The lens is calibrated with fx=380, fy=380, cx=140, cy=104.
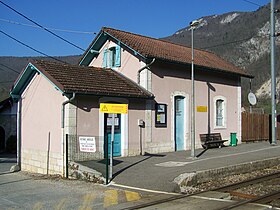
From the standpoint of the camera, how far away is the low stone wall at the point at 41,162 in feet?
47.3

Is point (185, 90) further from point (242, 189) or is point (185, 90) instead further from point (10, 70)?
point (10, 70)

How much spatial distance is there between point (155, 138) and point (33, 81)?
610 cm

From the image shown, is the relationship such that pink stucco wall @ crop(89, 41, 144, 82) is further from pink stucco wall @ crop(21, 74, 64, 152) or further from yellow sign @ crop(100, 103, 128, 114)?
yellow sign @ crop(100, 103, 128, 114)

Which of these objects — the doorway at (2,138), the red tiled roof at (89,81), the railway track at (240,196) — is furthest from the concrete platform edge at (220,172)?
the doorway at (2,138)

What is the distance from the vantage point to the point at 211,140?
69.2 ft

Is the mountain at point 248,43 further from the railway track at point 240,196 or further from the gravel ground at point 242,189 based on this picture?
the railway track at point 240,196

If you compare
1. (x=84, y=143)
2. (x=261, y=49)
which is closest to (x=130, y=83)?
(x=84, y=143)

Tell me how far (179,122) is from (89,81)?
590cm

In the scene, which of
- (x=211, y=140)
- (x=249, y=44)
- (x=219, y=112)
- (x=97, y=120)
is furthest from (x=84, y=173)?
(x=249, y=44)

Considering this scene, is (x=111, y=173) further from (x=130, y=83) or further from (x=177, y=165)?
(x=130, y=83)

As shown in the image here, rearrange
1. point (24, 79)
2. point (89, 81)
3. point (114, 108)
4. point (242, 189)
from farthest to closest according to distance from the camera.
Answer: point (24, 79), point (89, 81), point (114, 108), point (242, 189)

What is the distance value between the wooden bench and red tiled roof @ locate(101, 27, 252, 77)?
3.76m

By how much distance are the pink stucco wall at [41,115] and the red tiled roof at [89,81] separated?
568 millimetres

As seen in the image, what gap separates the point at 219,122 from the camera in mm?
22500
